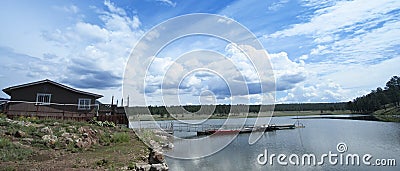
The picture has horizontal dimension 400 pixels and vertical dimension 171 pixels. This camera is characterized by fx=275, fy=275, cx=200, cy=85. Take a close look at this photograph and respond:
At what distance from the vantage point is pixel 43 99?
25141 mm

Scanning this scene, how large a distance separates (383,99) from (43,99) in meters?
105

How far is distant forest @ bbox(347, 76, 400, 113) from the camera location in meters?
93.6

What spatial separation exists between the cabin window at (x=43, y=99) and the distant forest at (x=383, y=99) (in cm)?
10125

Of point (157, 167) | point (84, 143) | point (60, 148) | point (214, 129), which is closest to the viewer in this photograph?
point (157, 167)

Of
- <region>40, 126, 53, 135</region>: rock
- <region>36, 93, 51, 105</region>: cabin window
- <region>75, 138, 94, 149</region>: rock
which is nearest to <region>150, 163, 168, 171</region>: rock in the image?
<region>75, 138, 94, 149</region>: rock

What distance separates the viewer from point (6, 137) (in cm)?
1441

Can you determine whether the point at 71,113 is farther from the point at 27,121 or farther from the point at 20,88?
the point at 27,121

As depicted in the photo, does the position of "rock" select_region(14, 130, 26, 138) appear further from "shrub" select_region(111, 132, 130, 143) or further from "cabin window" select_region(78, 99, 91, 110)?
"cabin window" select_region(78, 99, 91, 110)

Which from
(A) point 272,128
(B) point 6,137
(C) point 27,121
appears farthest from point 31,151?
(A) point 272,128

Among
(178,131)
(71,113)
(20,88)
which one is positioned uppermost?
(20,88)

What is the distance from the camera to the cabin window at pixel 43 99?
81.6 feet

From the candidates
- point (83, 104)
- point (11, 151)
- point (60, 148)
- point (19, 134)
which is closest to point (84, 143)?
point (60, 148)

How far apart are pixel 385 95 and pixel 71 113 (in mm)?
103431

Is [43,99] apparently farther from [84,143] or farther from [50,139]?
[50,139]
